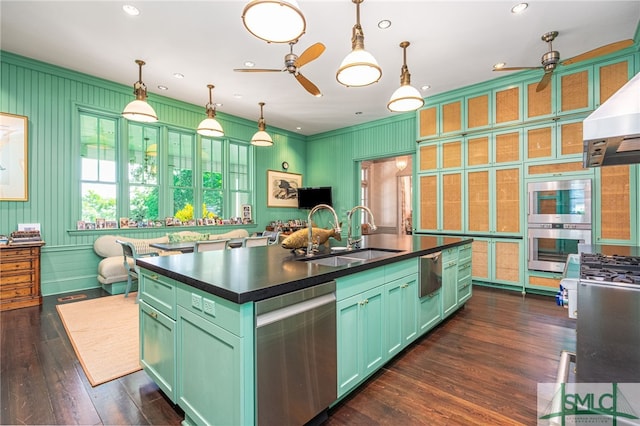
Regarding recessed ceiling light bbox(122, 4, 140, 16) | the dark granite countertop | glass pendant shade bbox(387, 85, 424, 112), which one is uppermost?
recessed ceiling light bbox(122, 4, 140, 16)

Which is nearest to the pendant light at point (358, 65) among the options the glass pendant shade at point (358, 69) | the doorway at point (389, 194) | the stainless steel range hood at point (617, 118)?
the glass pendant shade at point (358, 69)

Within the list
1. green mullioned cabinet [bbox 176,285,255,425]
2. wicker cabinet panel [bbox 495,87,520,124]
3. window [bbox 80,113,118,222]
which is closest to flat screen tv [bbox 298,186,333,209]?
wicker cabinet panel [bbox 495,87,520,124]

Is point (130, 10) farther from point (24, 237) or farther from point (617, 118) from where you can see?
point (617, 118)

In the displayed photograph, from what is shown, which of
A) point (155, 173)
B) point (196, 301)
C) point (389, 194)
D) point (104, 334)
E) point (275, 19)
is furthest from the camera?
point (389, 194)

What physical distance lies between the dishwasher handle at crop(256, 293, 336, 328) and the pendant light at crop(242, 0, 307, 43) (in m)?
1.82

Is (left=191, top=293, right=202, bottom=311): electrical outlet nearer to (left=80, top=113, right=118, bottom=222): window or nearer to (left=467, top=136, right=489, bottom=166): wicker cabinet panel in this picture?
(left=80, top=113, right=118, bottom=222): window

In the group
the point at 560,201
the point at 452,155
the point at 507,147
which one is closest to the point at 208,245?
the point at 452,155

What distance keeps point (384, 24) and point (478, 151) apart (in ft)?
9.22

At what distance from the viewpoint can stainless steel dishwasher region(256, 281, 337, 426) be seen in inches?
52.7

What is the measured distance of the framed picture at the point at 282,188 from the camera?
24.7 feet

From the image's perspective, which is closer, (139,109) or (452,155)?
(139,109)

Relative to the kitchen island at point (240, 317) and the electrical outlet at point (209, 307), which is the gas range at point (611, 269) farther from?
the electrical outlet at point (209, 307)

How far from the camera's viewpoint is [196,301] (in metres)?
1.52

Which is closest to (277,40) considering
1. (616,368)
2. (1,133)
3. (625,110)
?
(625,110)
